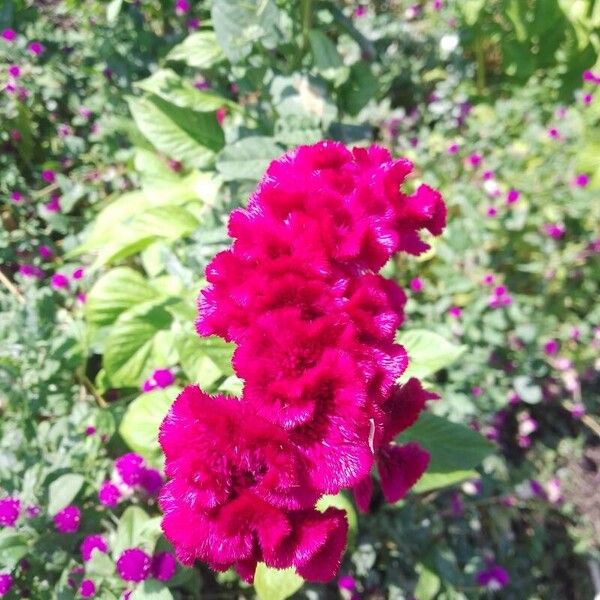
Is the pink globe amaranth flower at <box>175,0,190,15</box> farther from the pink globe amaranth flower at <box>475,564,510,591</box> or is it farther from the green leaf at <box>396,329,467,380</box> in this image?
the pink globe amaranth flower at <box>475,564,510,591</box>

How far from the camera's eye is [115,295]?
153cm

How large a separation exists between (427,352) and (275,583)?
0.57 meters

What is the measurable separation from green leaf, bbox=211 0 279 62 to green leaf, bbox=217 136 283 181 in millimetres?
206

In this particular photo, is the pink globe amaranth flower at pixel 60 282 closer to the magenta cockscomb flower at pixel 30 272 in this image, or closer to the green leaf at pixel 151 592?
the magenta cockscomb flower at pixel 30 272

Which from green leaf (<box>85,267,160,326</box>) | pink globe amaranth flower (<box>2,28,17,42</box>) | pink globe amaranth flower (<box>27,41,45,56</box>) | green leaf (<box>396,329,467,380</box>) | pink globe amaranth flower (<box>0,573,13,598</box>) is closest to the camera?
pink globe amaranth flower (<box>0,573,13,598</box>)

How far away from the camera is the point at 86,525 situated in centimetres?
114

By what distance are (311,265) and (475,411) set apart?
1.16 meters

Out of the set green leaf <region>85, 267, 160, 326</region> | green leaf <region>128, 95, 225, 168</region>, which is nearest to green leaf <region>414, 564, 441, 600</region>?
green leaf <region>85, 267, 160, 326</region>

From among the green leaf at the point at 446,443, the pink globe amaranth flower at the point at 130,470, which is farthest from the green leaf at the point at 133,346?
the green leaf at the point at 446,443

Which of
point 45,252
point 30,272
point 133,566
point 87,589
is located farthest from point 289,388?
point 45,252

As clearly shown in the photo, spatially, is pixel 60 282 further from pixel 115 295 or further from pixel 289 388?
pixel 289 388

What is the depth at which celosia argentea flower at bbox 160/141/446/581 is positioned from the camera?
2.08ft

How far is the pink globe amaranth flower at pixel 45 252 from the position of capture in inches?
71.5

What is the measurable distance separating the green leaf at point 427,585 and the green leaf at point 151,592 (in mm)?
669
